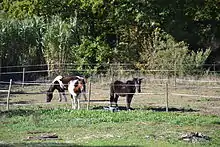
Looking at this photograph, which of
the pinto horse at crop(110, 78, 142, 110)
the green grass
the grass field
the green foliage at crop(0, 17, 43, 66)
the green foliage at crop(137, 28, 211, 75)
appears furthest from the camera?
the green foliage at crop(0, 17, 43, 66)

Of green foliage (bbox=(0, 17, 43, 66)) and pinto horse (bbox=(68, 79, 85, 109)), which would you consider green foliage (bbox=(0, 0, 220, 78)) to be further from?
pinto horse (bbox=(68, 79, 85, 109))

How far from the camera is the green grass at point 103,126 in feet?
42.0

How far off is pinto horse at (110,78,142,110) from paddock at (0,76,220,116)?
1.76 ft

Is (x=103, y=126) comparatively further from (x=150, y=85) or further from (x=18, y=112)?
(x=150, y=85)

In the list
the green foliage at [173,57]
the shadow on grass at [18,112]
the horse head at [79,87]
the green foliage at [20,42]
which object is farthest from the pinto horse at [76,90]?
the green foliage at [20,42]

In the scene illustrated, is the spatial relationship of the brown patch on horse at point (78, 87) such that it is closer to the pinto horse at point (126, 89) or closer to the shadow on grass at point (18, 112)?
the pinto horse at point (126, 89)

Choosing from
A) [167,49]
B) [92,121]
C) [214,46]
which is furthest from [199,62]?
[92,121]

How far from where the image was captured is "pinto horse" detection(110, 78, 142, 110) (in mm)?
19297

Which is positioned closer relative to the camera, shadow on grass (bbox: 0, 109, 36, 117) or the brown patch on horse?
shadow on grass (bbox: 0, 109, 36, 117)

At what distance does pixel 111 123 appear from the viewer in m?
16.1

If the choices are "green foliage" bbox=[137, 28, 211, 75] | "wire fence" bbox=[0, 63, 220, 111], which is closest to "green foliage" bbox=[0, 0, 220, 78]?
"green foliage" bbox=[137, 28, 211, 75]

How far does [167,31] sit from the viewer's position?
30.9 metres

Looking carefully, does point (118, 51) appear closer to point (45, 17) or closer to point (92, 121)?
point (45, 17)

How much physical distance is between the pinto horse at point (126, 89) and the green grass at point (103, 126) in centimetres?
125
